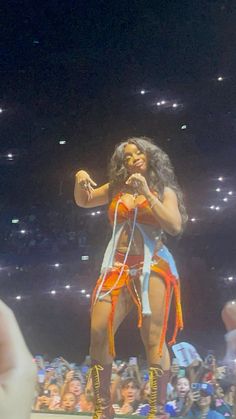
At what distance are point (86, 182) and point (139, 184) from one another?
0.40 feet

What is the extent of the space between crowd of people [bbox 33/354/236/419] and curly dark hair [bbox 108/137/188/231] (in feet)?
0.83

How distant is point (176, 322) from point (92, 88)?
54 cm

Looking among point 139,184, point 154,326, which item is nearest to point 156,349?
point 154,326

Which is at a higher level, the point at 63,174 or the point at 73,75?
the point at 73,75

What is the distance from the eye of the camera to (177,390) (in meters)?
1.00

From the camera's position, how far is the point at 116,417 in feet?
3.25

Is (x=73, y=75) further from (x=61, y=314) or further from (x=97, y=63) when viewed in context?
(x=61, y=314)

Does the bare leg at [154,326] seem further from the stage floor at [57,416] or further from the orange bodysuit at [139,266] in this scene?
the stage floor at [57,416]

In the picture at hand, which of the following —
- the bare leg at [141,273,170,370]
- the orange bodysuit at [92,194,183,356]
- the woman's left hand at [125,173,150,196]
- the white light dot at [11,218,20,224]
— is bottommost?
the bare leg at [141,273,170,370]

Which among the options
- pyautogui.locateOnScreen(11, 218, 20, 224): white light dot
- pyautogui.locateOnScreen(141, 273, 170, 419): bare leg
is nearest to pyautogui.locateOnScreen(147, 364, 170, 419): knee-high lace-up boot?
pyautogui.locateOnScreen(141, 273, 170, 419): bare leg

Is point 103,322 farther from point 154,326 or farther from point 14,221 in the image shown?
point 14,221

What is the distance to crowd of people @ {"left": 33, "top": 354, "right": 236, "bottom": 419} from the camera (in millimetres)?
996

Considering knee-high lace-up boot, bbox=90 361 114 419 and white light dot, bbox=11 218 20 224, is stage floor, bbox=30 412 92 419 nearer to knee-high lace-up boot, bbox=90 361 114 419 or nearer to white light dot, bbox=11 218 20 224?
knee-high lace-up boot, bbox=90 361 114 419

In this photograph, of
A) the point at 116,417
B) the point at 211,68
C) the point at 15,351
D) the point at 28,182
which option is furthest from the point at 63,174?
the point at 15,351
